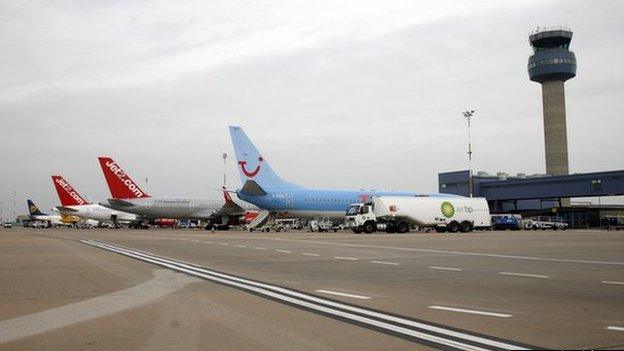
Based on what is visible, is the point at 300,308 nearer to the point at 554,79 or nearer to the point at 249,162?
the point at 249,162

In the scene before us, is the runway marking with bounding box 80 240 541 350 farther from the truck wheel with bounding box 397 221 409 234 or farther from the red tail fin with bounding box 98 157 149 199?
the red tail fin with bounding box 98 157 149 199

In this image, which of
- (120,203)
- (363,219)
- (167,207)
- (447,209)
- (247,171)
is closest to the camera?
(363,219)

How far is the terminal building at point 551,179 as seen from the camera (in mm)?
86000

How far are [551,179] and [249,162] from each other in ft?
164

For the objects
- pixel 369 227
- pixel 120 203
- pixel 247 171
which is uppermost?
pixel 247 171

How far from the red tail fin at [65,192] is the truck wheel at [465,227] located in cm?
6247

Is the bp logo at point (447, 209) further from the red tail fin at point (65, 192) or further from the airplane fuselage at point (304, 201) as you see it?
the red tail fin at point (65, 192)

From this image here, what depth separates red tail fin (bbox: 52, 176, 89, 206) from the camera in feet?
294

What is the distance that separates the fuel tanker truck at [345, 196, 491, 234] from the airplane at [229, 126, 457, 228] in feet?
34.5

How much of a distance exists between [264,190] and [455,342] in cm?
5496

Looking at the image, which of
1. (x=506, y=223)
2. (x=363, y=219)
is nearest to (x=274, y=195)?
(x=363, y=219)

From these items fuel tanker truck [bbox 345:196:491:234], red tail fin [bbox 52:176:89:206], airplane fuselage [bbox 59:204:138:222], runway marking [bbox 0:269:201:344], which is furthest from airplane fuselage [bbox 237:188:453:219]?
runway marking [bbox 0:269:201:344]

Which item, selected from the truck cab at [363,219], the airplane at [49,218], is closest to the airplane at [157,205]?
the truck cab at [363,219]

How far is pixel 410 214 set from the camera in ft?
169
